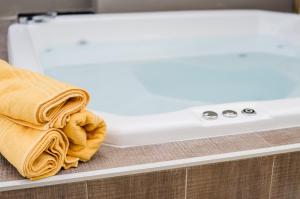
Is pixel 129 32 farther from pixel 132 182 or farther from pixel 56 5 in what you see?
pixel 132 182

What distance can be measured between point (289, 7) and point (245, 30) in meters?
0.76

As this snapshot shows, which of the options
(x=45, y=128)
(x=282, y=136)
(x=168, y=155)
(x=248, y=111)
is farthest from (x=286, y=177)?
(x=45, y=128)

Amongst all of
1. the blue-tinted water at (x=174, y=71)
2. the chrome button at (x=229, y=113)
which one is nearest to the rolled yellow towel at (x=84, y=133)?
the chrome button at (x=229, y=113)

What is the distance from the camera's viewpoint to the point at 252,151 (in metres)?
1.25

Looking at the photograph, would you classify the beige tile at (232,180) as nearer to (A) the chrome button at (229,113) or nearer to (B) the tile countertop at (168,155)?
(B) the tile countertop at (168,155)

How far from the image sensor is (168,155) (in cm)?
121

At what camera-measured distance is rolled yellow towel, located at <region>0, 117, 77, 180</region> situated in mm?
1062

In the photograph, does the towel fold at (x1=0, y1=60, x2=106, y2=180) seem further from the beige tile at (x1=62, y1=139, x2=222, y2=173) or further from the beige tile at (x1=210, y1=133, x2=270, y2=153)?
the beige tile at (x1=210, y1=133, x2=270, y2=153)

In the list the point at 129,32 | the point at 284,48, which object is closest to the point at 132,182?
the point at 129,32

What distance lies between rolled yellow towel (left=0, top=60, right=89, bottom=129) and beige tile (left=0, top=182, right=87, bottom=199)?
0.52ft

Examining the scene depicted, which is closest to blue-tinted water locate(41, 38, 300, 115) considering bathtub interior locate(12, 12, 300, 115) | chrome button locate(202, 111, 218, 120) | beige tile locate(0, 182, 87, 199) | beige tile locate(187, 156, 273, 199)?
bathtub interior locate(12, 12, 300, 115)

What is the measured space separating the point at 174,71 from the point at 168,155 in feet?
4.53

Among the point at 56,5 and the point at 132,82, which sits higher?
the point at 56,5

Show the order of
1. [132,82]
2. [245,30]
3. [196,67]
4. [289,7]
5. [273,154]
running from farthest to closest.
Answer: [289,7], [245,30], [196,67], [132,82], [273,154]
